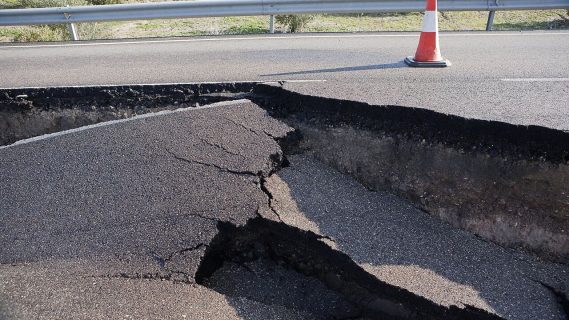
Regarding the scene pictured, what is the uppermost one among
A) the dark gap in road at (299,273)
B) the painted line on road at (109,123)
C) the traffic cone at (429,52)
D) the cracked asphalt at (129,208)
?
the traffic cone at (429,52)

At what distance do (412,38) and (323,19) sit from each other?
5.11m

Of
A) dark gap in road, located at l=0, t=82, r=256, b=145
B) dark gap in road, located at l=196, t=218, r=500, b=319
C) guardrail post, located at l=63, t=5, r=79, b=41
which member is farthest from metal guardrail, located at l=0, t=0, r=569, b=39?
dark gap in road, located at l=196, t=218, r=500, b=319

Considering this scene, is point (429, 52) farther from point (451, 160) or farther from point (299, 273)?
point (299, 273)

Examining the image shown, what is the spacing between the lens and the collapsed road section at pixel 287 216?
9.89 ft

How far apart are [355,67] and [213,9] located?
4046mm

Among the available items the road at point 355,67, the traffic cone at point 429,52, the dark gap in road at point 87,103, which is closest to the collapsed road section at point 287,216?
the road at point 355,67

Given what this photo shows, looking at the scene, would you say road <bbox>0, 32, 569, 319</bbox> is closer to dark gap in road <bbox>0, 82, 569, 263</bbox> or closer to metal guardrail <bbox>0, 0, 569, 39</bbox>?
dark gap in road <bbox>0, 82, 569, 263</bbox>

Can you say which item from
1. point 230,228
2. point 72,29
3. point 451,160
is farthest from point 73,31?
point 451,160

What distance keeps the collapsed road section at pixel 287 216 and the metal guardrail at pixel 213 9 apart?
5.00 meters

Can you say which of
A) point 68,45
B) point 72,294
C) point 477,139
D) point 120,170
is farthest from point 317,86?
point 68,45

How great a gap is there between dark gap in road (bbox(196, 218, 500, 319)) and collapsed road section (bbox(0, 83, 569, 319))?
11 millimetres

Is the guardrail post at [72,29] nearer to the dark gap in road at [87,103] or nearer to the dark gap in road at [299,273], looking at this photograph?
the dark gap in road at [87,103]

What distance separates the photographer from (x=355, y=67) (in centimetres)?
593

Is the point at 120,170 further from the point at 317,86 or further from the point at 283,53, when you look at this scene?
the point at 283,53
